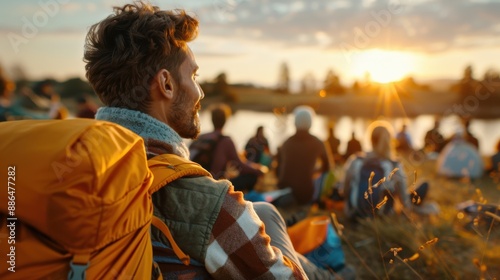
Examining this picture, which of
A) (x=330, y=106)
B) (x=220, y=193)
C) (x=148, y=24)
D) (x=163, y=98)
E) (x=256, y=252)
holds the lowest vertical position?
(x=330, y=106)

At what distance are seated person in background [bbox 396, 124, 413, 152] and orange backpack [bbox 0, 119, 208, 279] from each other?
42.2 feet

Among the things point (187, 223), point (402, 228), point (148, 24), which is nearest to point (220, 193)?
point (187, 223)

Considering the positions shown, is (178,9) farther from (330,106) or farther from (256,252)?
(330,106)

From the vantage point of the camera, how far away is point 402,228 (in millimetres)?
3822

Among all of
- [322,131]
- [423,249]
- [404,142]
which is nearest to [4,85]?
[423,249]

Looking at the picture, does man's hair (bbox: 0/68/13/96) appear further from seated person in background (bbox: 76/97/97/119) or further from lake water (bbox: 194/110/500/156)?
lake water (bbox: 194/110/500/156)

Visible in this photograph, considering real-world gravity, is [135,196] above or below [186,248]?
above

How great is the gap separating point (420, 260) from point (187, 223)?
2321mm

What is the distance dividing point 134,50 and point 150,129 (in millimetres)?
297

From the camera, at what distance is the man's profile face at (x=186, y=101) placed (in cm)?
174

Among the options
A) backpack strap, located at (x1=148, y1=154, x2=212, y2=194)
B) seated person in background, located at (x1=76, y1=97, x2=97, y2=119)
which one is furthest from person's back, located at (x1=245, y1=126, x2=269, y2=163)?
backpack strap, located at (x1=148, y1=154, x2=212, y2=194)

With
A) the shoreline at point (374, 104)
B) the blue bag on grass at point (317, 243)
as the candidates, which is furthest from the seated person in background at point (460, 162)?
the shoreline at point (374, 104)

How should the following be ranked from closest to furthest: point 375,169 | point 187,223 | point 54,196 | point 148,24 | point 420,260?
1. point 54,196
2. point 187,223
3. point 148,24
4. point 420,260
5. point 375,169

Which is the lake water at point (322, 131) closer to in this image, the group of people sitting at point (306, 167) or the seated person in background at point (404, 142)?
the group of people sitting at point (306, 167)
